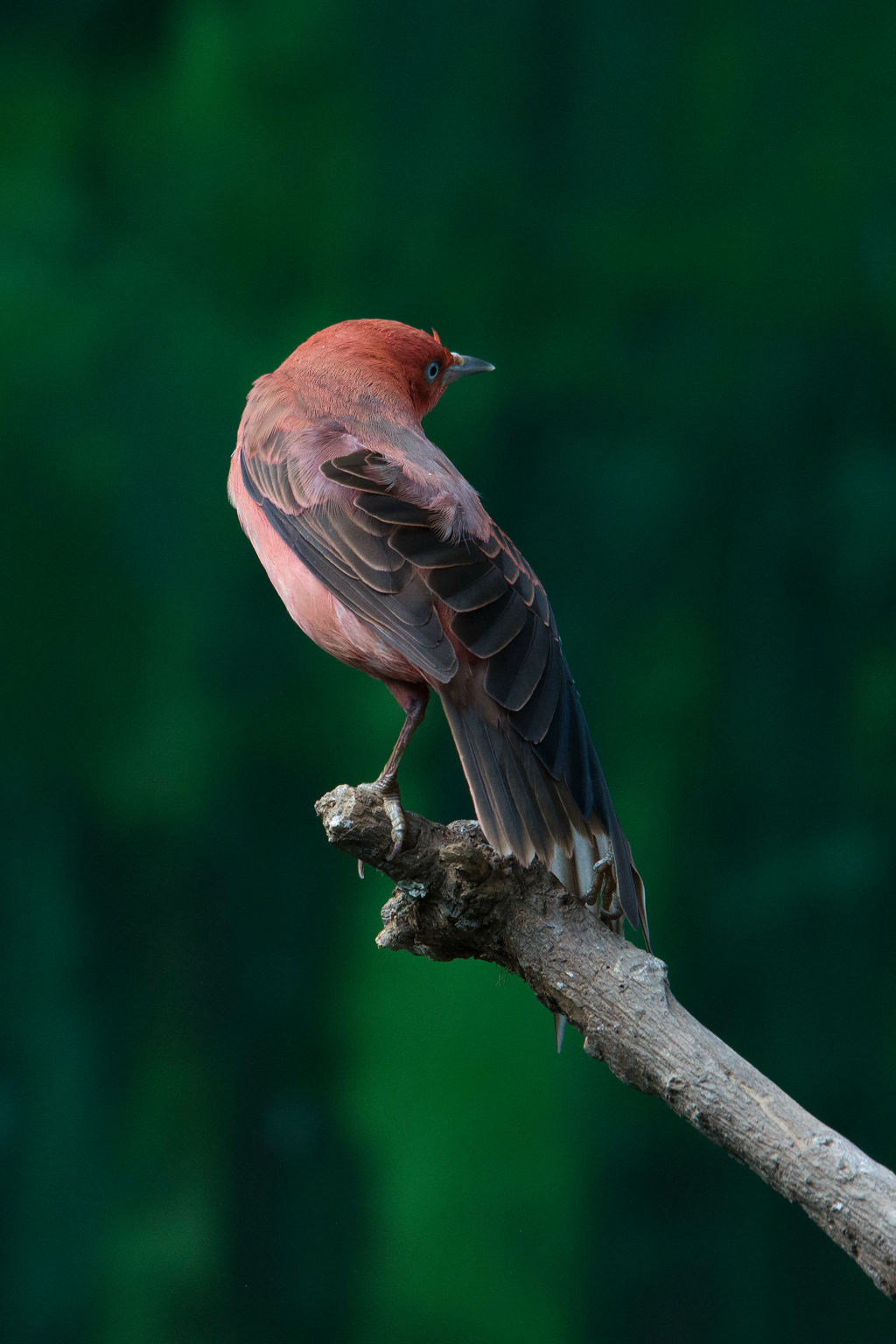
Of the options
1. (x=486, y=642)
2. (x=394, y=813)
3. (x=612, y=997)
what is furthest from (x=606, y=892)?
(x=486, y=642)

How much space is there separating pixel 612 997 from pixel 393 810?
0.38 m

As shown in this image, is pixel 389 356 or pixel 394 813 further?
pixel 389 356

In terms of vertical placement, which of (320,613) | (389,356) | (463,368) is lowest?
(320,613)

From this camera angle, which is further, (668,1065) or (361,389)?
(361,389)

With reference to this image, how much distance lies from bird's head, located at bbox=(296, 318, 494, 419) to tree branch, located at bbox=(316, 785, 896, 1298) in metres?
0.76

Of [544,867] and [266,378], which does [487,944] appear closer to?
[544,867]

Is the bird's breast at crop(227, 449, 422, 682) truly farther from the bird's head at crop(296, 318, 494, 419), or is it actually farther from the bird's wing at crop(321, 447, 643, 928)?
the bird's head at crop(296, 318, 494, 419)

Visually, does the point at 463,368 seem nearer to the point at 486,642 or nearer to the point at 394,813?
the point at 486,642

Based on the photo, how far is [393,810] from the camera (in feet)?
5.37

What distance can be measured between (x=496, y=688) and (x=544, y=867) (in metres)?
0.29

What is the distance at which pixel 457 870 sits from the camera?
5.42 feet

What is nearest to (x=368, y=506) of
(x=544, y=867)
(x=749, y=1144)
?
Answer: (x=544, y=867)

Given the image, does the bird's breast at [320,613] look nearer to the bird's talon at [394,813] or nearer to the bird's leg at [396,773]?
the bird's leg at [396,773]

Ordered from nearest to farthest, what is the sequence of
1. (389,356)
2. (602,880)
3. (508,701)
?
(508,701) → (602,880) → (389,356)
